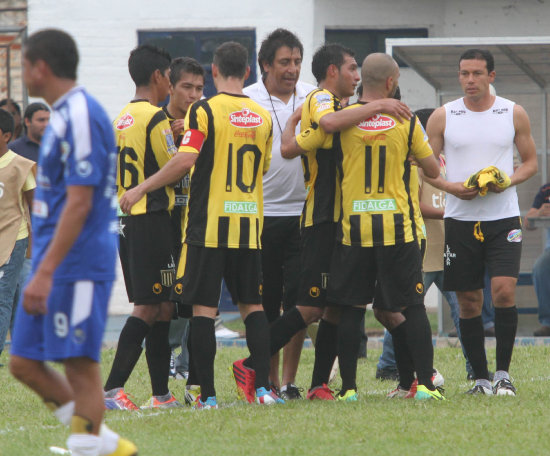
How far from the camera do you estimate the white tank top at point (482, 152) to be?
7445mm

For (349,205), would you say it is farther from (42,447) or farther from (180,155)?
(42,447)

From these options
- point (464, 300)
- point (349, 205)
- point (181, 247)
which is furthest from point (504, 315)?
point (181, 247)

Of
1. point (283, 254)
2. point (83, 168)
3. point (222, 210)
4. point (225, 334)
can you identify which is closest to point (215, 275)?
point (222, 210)

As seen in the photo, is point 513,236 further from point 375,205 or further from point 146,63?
point 146,63

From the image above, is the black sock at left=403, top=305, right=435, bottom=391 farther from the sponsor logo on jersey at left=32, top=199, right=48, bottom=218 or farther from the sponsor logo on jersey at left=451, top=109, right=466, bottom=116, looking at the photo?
the sponsor logo on jersey at left=32, top=199, right=48, bottom=218

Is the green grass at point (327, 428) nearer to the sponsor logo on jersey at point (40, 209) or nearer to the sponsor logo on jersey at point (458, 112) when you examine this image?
the sponsor logo on jersey at point (40, 209)

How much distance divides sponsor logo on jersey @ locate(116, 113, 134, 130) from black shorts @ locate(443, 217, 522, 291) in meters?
→ 2.27

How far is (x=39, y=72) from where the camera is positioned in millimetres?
4816

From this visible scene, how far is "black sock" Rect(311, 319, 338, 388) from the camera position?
7250mm

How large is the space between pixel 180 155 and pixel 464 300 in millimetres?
2301

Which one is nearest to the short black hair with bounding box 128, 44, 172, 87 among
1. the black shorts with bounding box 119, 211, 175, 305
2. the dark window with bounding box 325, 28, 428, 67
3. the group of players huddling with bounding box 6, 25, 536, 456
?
the group of players huddling with bounding box 6, 25, 536, 456

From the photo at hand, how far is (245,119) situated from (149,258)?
1.08 meters

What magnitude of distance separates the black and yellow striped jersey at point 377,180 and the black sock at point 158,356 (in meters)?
1.35

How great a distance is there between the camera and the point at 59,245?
4.61 m
